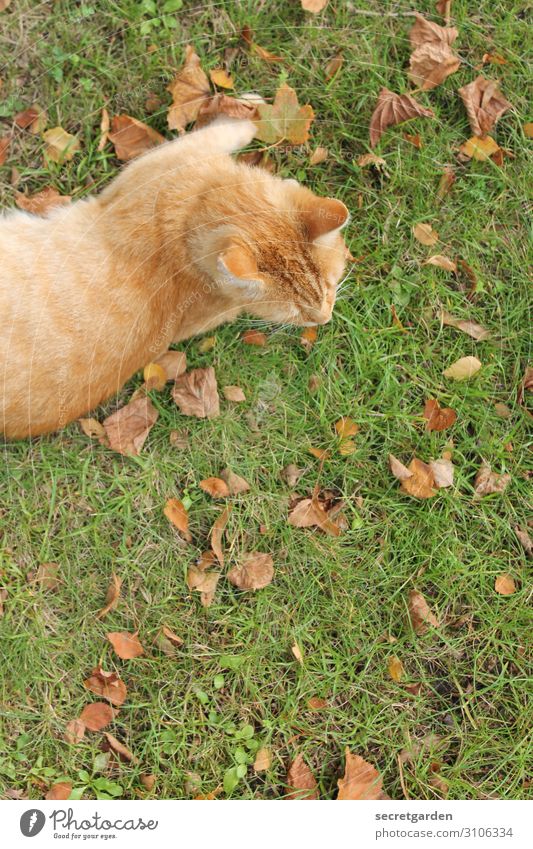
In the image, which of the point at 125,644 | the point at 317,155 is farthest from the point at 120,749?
the point at 317,155

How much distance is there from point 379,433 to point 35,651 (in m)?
2.26

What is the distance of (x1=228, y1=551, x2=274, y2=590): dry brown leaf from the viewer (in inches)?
146

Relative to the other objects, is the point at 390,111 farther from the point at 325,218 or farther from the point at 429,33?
the point at 325,218

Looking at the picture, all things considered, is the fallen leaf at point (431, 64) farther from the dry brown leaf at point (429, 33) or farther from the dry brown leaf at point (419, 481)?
the dry brown leaf at point (419, 481)

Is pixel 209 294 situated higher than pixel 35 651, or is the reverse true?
pixel 209 294

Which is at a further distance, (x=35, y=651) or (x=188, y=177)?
(x=35, y=651)

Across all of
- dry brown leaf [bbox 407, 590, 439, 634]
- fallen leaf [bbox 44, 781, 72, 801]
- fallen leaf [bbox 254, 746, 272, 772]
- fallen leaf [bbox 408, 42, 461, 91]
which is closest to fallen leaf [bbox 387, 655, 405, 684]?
dry brown leaf [bbox 407, 590, 439, 634]

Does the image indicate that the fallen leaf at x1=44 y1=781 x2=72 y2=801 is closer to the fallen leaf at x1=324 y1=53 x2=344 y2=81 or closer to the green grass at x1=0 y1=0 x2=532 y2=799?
the green grass at x1=0 y1=0 x2=532 y2=799

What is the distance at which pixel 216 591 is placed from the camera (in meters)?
3.72

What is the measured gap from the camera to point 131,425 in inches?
146

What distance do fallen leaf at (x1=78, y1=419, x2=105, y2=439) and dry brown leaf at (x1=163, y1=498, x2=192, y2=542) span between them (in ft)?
1.75

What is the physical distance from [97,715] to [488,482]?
2537 mm
